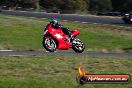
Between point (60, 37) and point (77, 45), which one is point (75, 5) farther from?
point (60, 37)

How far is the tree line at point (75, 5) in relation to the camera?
104506mm

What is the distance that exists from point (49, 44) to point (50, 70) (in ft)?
13.4

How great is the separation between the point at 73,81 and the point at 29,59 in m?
4.38

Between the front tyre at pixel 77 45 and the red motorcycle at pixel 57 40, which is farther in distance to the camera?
the front tyre at pixel 77 45

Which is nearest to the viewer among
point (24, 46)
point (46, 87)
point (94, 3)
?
point (46, 87)

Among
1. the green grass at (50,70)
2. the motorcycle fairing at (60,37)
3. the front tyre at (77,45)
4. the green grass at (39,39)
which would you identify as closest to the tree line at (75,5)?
the green grass at (39,39)

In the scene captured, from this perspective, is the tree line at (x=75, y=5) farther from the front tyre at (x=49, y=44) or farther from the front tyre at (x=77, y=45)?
the front tyre at (x=49, y=44)

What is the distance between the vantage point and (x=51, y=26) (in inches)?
691

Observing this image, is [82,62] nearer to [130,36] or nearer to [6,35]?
[6,35]

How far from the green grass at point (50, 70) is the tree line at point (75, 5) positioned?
275 feet

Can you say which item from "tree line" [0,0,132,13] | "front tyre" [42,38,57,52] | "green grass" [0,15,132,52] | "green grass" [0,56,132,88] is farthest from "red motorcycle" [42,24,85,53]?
"tree line" [0,0,132,13]

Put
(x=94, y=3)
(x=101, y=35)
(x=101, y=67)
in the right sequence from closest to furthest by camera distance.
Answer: (x=101, y=67) < (x=101, y=35) < (x=94, y=3)

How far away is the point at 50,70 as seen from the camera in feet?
46.4

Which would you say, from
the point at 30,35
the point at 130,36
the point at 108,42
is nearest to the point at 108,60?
the point at 108,42
